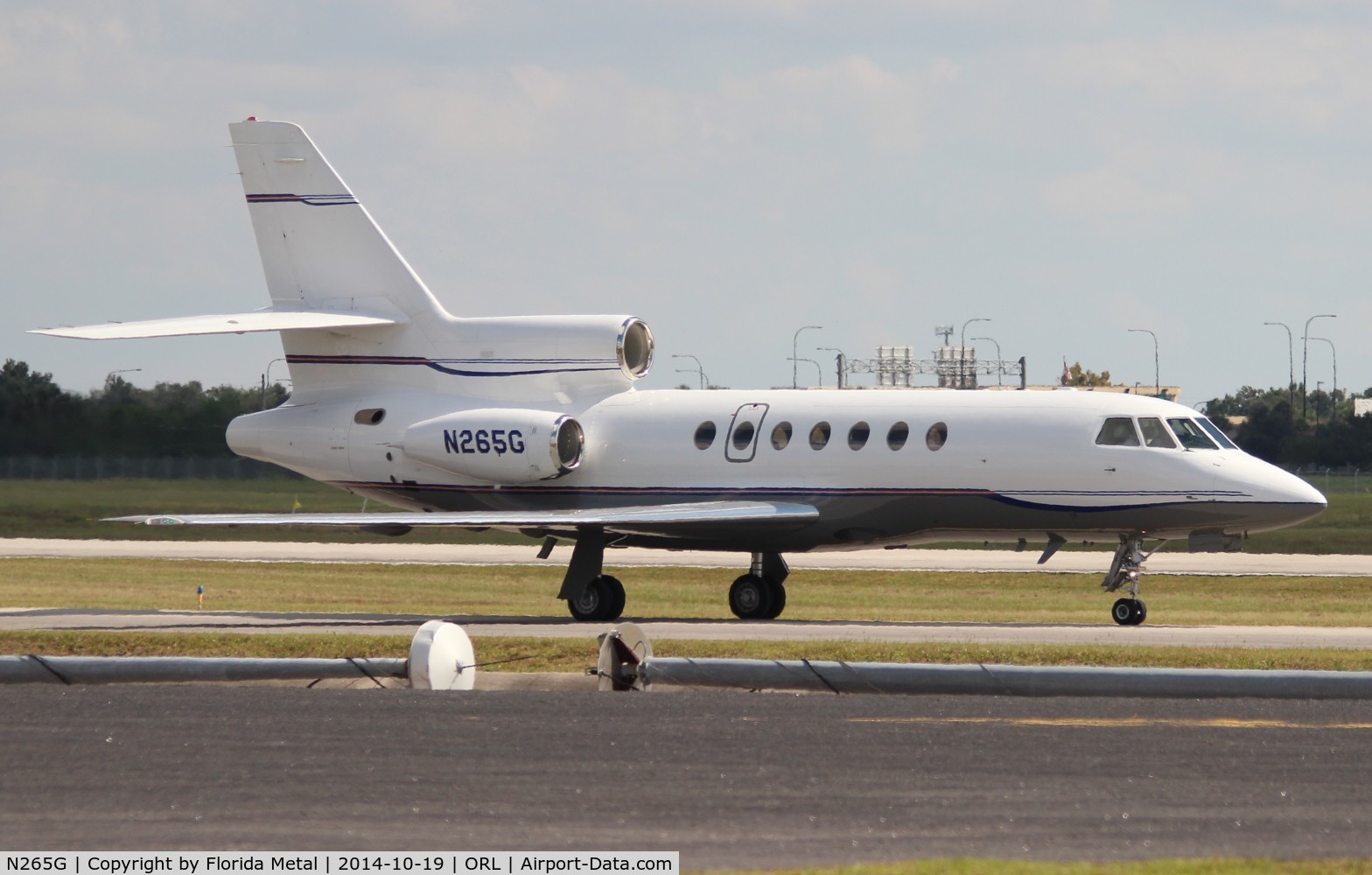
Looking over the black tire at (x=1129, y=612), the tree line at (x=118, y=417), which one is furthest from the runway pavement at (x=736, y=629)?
the tree line at (x=118, y=417)

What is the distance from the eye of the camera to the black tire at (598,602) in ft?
83.3

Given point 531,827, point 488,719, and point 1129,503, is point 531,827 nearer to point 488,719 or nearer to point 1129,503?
point 488,719

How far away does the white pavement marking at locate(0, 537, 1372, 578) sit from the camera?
38094 millimetres

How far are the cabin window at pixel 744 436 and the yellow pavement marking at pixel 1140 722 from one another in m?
13.9

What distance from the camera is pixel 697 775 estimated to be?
9953 millimetres

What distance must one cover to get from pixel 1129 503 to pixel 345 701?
13410 millimetres

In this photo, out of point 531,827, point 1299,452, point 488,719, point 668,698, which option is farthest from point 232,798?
point 1299,452

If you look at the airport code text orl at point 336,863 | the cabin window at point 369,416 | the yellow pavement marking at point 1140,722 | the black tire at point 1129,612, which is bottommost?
the black tire at point 1129,612

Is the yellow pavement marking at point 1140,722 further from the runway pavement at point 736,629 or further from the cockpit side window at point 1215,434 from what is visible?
the cockpit side window at point 1215,434

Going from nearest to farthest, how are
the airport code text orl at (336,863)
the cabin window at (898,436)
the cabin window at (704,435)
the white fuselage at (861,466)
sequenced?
the airport code text orl at (336,863)
the white fuselage at (861,466)
the cabin window at (898,436)
the cabin window at (704,435)

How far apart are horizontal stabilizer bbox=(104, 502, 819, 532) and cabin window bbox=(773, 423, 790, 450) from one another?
84 cm

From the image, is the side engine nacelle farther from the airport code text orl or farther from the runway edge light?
the airport code text orl

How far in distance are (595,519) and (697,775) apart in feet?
47.4

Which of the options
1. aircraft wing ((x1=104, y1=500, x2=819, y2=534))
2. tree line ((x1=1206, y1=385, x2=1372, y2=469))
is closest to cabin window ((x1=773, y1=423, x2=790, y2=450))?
aircraft wing ((x1=104, y1=500, x2=819, y2=534))
